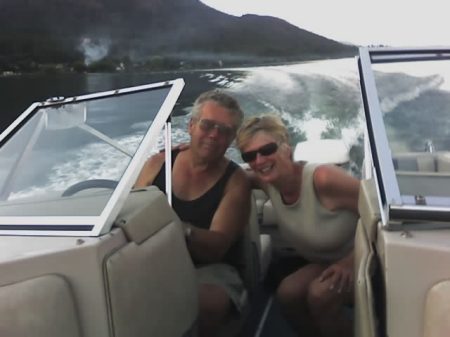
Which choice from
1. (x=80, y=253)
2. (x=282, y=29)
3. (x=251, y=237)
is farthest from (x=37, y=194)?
(x=282, y=29)

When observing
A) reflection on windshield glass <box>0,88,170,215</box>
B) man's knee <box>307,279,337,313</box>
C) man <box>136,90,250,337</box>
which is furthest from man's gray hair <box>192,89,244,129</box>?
man's knee <box>307,279,337,313</box>

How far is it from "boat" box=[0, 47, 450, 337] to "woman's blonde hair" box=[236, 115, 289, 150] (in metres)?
0.19

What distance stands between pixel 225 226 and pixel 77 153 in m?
0.44

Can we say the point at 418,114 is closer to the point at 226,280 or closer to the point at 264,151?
the point at 264,151

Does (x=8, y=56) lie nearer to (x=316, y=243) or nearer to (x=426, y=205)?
(x=316, y=243)

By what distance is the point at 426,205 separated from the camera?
116 centimetres

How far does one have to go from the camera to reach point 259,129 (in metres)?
1.81

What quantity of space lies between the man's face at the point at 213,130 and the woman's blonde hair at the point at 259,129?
0.27ft

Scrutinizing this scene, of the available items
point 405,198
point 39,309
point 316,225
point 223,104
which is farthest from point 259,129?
point 39,309

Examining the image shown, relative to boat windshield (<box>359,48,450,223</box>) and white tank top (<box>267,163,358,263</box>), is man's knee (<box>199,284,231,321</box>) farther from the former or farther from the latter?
boat windshield (<box>359,48,450,223</box>)

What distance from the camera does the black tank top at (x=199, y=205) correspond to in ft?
6.15

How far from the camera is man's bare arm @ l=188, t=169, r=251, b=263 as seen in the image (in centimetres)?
182

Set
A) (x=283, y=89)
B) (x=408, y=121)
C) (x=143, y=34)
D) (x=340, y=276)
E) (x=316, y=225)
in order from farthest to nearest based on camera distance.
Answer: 1. (x=143, y=34)
2. (x=283, y=89)
3. (x=316, y=225)
4. (x=340, y=276)
5. (x=408, y=121)

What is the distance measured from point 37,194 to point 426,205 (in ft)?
3.00
